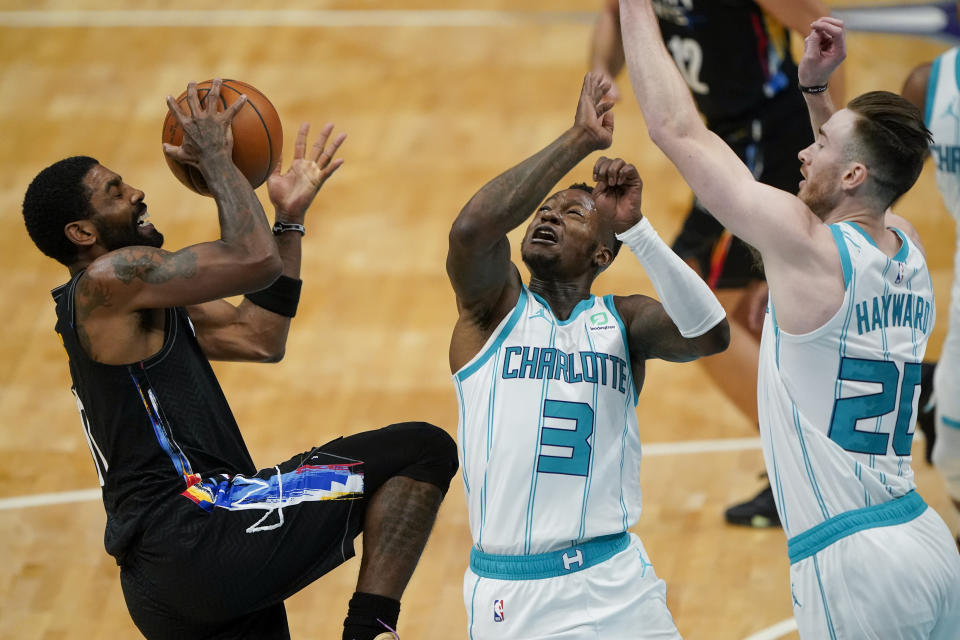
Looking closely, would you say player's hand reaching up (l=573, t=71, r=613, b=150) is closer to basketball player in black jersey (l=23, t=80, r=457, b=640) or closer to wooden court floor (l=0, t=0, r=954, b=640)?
basketball player in black jersey (l=23, t=80, r=457, b=640)

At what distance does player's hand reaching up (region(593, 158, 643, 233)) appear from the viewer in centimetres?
422

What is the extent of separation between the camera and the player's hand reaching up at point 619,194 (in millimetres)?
4219

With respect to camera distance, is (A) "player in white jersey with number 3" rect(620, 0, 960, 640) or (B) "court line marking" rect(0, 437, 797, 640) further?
(B) "court line marking" rect(0, 437, 797, 640)

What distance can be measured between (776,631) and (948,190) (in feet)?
8.13

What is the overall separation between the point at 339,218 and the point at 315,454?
561cm

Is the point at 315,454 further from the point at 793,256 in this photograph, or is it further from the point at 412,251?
the point at 412,251

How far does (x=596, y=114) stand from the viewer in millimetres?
4199

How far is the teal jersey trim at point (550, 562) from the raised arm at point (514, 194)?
96 cm

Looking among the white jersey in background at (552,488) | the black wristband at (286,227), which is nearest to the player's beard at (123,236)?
the black wristband at (286,227)

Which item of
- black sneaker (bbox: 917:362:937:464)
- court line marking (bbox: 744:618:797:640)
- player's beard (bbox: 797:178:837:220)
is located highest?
player's beard (bbox: 797:178:837:220)

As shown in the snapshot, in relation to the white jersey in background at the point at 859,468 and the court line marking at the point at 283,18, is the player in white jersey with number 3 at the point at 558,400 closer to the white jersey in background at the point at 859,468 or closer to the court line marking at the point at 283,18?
the white jersey in background at the point at 859,468

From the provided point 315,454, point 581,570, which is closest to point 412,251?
point 315,454

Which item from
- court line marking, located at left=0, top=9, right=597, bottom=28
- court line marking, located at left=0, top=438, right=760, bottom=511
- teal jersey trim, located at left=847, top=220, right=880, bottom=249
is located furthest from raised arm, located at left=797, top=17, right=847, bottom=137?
court line marking, located at left=0, top=9, right=597, bottom=28

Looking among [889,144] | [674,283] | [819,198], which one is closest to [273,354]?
[674,283]
